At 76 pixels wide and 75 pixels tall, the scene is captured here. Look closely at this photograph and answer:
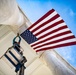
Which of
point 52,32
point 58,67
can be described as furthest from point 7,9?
point 58,67

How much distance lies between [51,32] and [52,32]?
35 millimetres

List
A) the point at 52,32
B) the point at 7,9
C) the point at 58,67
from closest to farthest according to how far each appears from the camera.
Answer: the point at 7,9 → the point at 52,32 → the point at 58,67

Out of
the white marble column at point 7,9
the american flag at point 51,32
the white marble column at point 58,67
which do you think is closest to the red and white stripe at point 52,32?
the american flag at point 51,32

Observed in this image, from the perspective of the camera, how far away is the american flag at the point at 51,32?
13.0 ft

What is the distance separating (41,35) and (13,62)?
2.74 m

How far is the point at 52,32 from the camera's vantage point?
4.40 m

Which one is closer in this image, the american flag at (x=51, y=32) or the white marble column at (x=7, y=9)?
the white marble column at (x=7, y=9)

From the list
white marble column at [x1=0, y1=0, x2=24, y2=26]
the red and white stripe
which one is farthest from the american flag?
white marble column at [x1=0, y1=0, x2=24, y2=26]

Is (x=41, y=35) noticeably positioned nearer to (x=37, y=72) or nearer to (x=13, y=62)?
(x=13, y=62)

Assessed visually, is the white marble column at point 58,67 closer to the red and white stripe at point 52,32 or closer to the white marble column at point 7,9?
the red and white stripe at point 52,32

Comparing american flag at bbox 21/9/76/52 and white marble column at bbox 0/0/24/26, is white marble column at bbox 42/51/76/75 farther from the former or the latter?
white marble column at bbox 0/0/24/26

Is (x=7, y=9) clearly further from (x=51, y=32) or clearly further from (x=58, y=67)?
(x=58, y=67)

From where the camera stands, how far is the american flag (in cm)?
396

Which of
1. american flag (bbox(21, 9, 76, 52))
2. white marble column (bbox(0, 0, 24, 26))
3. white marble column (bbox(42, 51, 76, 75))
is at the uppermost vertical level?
white marble column (bbox(0, 0, 24, 26))
